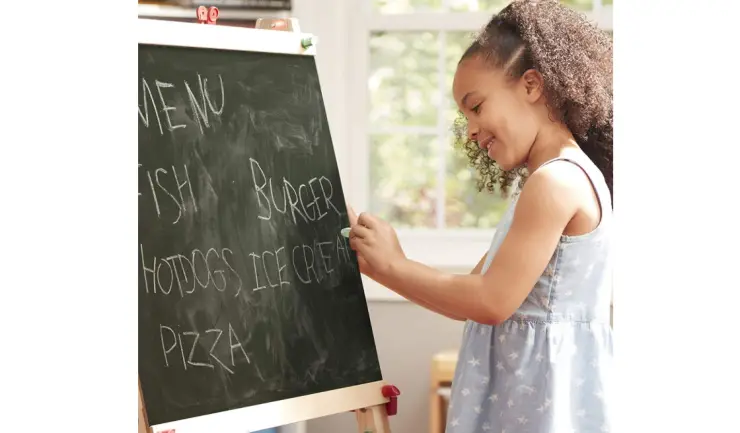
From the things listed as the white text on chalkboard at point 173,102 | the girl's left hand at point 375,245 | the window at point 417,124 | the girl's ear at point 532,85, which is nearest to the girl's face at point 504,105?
the girl's ear at point 532,85

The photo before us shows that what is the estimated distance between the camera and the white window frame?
3.08 metres

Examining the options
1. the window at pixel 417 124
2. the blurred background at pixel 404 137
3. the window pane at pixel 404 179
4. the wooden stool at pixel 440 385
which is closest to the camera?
the wooden stool at pixel 440 385

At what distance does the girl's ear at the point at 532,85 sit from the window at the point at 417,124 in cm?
147

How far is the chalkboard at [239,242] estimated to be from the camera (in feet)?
5.38

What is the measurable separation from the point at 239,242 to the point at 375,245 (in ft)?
0.85

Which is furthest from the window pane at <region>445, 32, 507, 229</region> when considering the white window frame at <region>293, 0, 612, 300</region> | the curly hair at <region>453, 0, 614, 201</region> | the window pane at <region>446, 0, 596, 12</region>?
the curly hair at <region>453, 0, 614, 201</region>

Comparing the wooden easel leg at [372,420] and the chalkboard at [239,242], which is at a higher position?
the chalkboard at [239,242]

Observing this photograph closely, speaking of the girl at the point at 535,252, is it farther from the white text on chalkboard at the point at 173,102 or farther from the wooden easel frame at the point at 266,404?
the white text on chalkboard at the point at 173,102

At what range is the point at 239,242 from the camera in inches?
67.8
